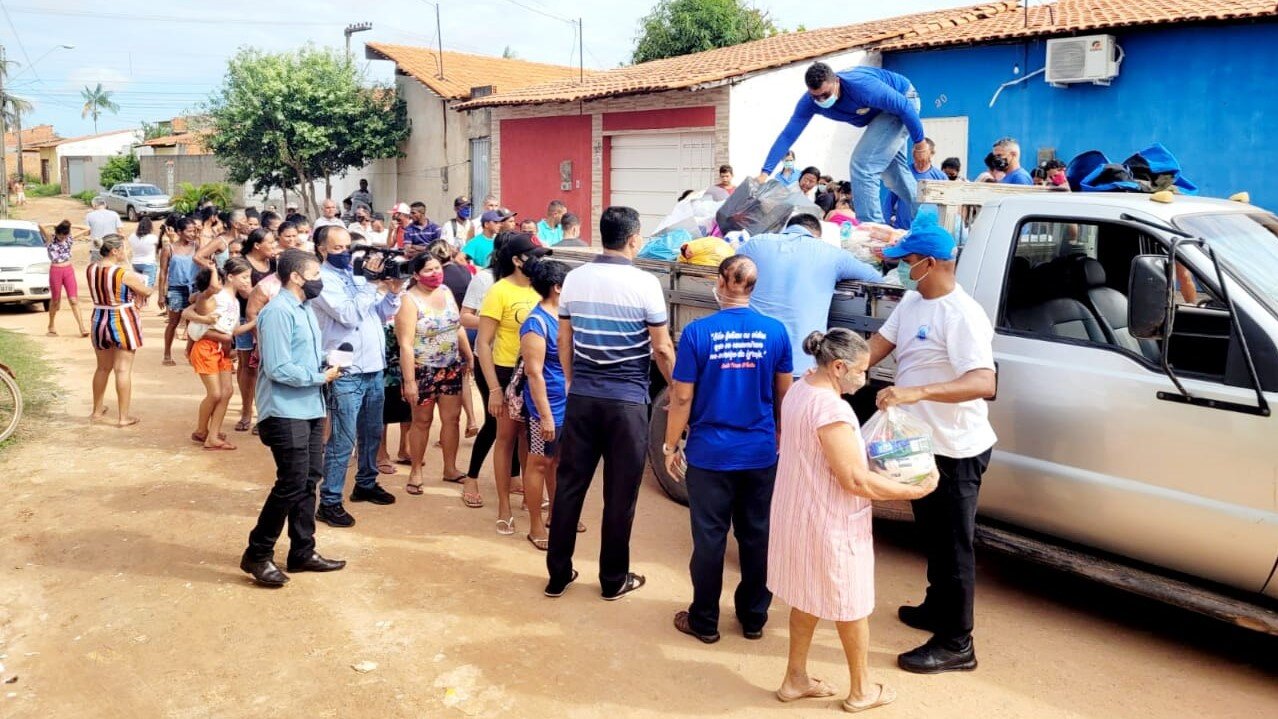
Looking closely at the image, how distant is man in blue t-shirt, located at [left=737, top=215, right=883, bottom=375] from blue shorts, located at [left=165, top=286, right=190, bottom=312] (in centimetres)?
852

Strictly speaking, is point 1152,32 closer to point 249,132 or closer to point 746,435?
point 746,435

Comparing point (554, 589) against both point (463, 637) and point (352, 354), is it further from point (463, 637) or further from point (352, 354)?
point (352, 354)

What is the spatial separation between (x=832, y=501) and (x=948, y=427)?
0.80 meters

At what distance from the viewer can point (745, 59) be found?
17.2 m

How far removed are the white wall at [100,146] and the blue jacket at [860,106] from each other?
67.5 metres

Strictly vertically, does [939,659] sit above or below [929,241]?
below

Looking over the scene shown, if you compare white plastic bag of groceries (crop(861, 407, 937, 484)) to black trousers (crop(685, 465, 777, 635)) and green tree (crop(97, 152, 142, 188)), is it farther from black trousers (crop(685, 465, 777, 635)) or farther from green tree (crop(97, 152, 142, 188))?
green tree (crop(97, 152, 142, 188))

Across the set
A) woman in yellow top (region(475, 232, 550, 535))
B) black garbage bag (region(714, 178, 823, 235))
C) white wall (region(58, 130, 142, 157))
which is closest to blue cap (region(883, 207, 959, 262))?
black garbage bag (region(714, 178, 823, 235))

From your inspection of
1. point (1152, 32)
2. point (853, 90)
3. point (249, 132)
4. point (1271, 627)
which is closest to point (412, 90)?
point (249, 132)

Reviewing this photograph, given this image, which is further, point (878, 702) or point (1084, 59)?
point (1084, 59)

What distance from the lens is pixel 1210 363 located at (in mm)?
4414

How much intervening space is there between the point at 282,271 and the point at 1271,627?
15.7 feet

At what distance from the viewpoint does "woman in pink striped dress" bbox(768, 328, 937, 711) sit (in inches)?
150

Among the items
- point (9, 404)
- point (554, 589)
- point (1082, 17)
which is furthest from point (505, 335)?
point (1082, 17)
